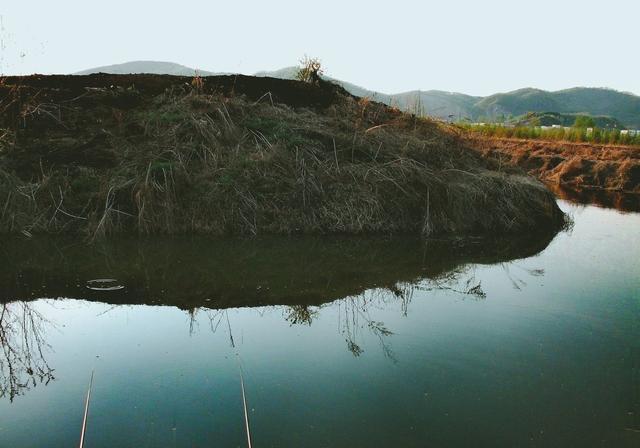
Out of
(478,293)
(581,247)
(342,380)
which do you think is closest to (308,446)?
(342,380)

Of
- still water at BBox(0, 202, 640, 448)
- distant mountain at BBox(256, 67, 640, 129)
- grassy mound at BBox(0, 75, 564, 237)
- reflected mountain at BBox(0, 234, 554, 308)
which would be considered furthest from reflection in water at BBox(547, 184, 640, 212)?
distant mountain at BBox(256, 67, 640, 129)

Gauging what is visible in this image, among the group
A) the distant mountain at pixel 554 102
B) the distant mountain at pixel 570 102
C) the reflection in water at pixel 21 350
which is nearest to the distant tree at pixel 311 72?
the reflection in water at pixel 21 350

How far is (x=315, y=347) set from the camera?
138 inches

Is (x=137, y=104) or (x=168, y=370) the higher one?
(x=137, y=104)

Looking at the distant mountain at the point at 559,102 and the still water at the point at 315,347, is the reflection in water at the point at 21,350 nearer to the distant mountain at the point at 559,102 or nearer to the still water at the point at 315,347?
the still water at the point at 315,347

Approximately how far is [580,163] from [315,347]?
13.3 meters

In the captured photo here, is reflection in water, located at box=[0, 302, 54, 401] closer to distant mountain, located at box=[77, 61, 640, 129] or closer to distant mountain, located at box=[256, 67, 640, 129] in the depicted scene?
distant mountain, located at box=[77, 61, 640, 129]

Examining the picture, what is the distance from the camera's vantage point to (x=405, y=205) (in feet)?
23.7

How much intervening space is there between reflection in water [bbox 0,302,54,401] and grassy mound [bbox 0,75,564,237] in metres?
2.33

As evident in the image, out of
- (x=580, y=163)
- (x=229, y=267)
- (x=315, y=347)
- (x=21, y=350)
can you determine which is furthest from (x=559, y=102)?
(x=21, y=350)

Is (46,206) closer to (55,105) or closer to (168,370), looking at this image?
(55,105)

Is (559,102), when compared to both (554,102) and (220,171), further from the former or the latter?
(220,171)

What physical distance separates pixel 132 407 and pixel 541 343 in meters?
2.76

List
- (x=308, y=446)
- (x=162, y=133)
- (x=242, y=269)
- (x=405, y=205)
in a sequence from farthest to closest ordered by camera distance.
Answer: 1. (x=162, y=133)
2. (x=405, y=205)
3. (x=242, y=269)
4. (x=308, y=446)
